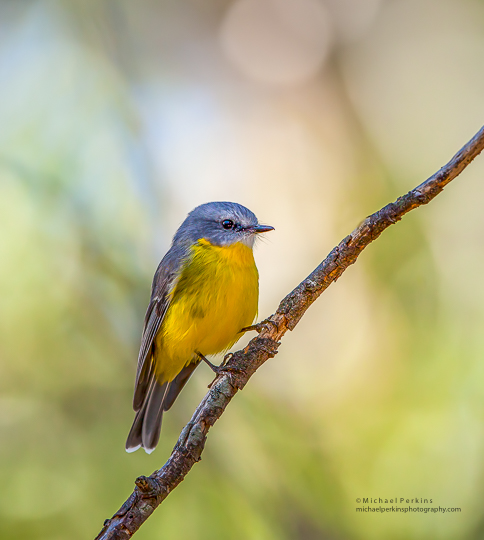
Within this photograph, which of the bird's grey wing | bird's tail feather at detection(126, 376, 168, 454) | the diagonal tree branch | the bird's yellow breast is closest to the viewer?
the diagonal tree branch

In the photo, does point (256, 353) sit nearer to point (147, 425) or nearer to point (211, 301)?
point (211, 301)

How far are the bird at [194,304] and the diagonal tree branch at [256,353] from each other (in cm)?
85

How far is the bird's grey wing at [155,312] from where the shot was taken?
395 cm

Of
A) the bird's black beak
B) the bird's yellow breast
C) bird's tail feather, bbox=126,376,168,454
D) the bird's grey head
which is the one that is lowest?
bird's tail feather, bbox=126,376,168,454

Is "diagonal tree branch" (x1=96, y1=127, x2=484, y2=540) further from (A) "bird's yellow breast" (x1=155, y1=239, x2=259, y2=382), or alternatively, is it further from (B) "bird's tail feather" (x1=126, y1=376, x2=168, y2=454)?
(B) "bird's tail feather" (x1=126, y1=376, x2=168, y2=454)

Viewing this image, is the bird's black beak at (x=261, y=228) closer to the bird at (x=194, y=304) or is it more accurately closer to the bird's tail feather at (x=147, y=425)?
the bird at (x=194, y=304)

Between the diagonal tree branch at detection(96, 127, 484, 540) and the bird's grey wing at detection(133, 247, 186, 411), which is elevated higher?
the bird's grey wing at detection(133, 247, 186, 411)

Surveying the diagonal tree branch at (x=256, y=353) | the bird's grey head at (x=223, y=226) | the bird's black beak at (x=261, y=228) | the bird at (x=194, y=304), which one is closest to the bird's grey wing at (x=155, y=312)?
the bird at (x=194, y=304)

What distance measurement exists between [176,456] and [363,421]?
241 cm

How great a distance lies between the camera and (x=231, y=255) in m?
3.85

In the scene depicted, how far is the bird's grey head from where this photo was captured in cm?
402

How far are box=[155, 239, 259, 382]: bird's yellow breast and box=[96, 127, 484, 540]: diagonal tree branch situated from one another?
895 millimetres

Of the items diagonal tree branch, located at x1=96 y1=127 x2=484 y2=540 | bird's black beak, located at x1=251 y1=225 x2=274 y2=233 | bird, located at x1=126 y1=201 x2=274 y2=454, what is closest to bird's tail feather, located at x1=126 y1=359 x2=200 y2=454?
bird, located at x1=126 y1=201 x2=274 y2=454

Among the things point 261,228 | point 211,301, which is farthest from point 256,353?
point 261,228
